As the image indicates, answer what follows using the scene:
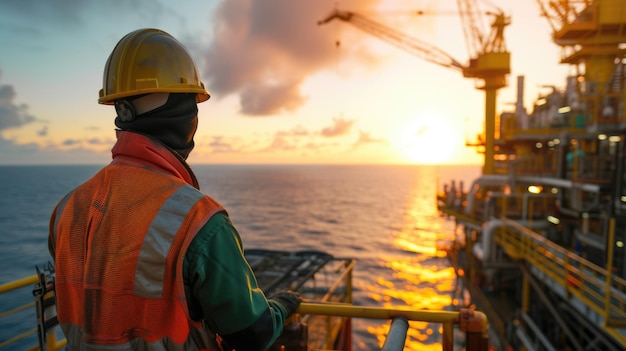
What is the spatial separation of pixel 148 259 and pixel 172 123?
2.38 feet

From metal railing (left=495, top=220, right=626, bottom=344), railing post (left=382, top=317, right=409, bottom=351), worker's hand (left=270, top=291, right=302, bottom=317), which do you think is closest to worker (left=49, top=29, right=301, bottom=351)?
worker's hand (left=270, top=291, right=302, bottom=317)

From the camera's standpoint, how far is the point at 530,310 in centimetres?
1889

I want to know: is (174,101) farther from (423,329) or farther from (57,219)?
(423,329)

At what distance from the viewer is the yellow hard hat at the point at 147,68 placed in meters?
1.91

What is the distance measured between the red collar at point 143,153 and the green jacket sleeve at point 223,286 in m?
0.42

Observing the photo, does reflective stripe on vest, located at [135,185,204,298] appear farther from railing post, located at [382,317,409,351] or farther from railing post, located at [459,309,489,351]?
railing post, located at [459,309,489,351]

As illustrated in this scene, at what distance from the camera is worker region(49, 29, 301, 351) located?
1.58 m

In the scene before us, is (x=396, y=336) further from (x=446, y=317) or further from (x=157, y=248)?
(x=157, y=248)

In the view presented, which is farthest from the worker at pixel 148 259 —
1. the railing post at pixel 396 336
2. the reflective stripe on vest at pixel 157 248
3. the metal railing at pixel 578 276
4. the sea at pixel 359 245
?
the sea at pixel 359 245

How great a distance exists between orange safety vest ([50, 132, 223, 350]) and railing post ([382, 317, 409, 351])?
120 centimetres

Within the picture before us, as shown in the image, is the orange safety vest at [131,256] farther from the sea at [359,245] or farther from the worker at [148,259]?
the sea at [359,245]

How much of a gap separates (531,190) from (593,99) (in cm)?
615

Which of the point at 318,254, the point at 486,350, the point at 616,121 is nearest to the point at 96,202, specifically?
the point at 486,350

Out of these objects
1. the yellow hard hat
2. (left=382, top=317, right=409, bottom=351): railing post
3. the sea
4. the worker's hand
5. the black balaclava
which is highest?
the yellow hard hat
